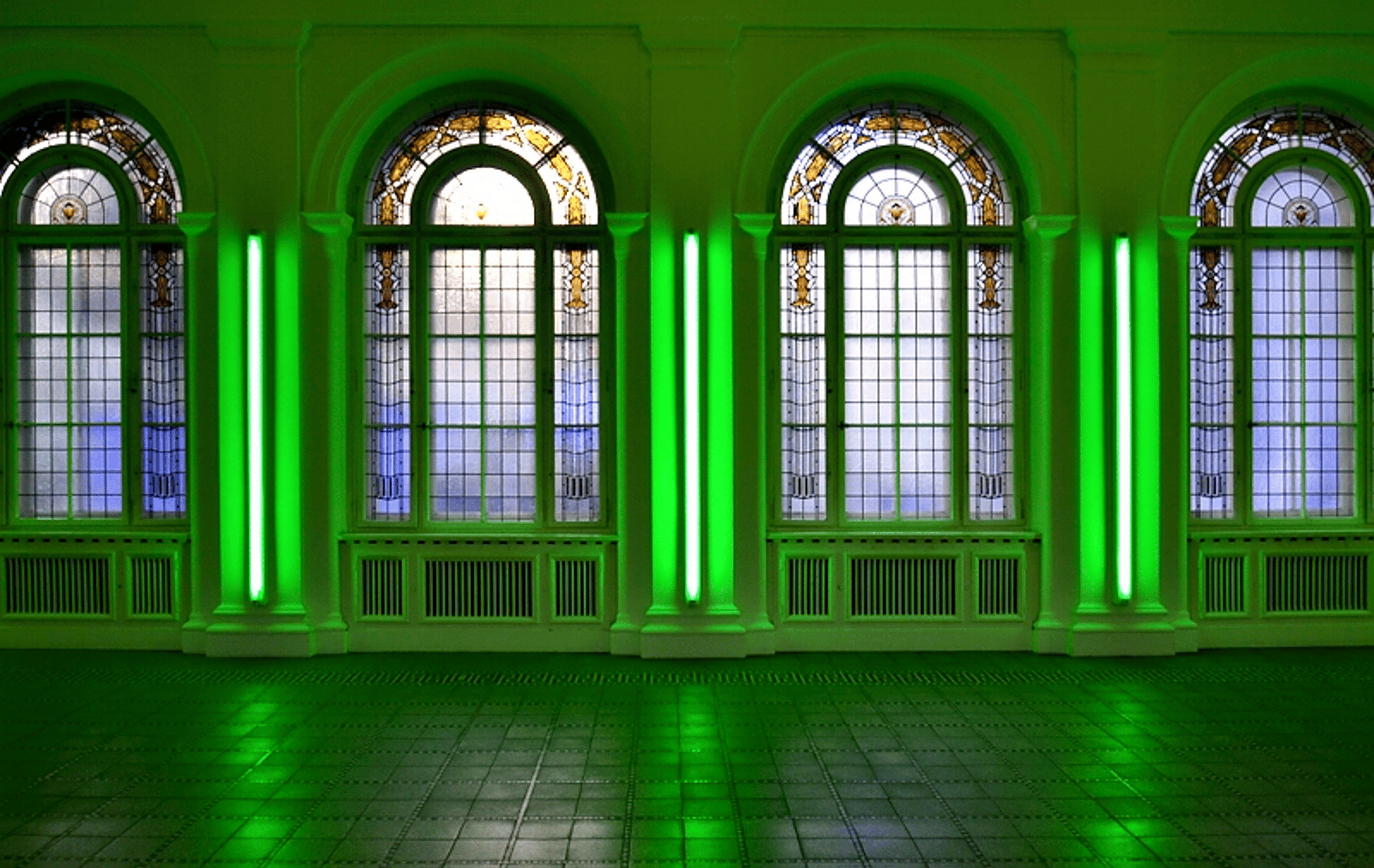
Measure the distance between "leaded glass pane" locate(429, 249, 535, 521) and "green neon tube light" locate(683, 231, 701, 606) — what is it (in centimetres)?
119

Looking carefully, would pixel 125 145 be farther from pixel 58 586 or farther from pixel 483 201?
pixel 58 586

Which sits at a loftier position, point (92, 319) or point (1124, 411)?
point (92, 319)

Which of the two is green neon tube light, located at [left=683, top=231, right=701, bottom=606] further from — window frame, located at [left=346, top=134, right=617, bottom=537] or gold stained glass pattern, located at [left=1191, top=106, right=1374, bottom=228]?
gold stained glass pattern, located at [left=1191, top=106, right=1374, bottom=228]

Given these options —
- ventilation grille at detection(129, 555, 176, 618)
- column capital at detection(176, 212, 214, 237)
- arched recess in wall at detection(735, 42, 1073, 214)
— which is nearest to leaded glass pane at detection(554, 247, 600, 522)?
arched recess in wall at detection(735, 42, 1073, 214)

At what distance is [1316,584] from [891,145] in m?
4.33

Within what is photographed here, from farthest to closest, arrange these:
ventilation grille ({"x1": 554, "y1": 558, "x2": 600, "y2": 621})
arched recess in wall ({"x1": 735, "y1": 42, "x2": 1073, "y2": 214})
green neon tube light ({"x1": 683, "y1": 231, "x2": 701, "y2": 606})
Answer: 1. ventilation grille ({"x1": 554, "y1": 558, "x2": 600, "y2": 621})
2. arched recess in wall ({"x1": 735, "y1": 42, "x2": 1073, "y2": 214})
3. green neon tube light ({"x1": 683, "y1": 231, "x2": 701, "y2": 606})

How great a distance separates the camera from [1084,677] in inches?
314

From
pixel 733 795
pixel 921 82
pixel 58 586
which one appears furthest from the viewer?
pixel 58 586

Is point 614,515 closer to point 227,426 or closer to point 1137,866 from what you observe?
point 227,426

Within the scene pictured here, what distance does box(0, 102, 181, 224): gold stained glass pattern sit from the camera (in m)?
9.02

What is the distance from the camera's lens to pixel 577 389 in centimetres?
902

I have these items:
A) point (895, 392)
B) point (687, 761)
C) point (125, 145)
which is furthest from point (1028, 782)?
point (125, 145)

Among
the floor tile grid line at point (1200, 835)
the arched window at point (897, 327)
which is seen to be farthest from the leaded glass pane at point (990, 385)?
the floor tile grid line at point (1200, 835)

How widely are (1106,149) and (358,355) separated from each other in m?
5.32
